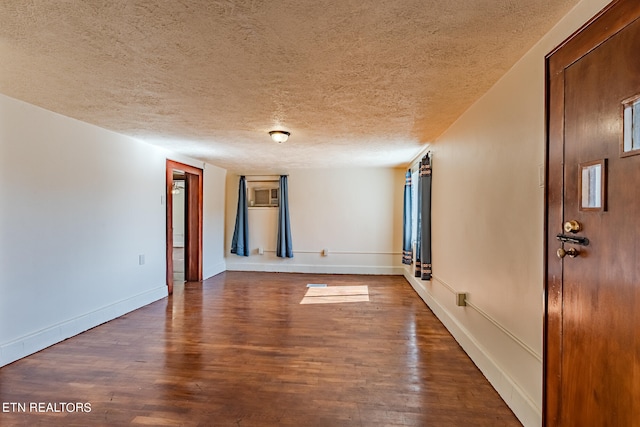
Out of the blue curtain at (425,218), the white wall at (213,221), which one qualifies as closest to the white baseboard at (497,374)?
the blue curtain at (425,218)

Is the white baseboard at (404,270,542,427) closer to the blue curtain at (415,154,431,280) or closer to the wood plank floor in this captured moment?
the wood plank floor

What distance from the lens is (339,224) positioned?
651 centimetres

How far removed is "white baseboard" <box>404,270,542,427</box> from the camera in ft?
5.78

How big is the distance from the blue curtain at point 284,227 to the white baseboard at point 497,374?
3.60 metres

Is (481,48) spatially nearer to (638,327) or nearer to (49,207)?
(638,327)

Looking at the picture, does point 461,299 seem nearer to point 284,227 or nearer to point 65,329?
point 65,329

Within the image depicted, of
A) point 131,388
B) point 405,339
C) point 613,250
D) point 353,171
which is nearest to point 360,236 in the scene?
point 353,171

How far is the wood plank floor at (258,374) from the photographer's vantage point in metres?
1.89

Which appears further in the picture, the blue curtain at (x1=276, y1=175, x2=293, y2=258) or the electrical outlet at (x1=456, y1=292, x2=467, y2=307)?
the blue curtain at (x1=276, y1=175, x2=293, y2=258)

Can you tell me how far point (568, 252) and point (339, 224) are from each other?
5125 millimetres

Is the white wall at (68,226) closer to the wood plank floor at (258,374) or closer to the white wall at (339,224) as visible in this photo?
the wood plank floor at (258,374)

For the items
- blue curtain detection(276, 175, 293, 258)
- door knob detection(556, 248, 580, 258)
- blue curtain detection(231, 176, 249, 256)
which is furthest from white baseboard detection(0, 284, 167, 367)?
door knob detection(556, 248, 580, 258)

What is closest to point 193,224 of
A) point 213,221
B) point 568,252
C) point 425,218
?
point 213,221

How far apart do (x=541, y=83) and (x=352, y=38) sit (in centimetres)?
102
